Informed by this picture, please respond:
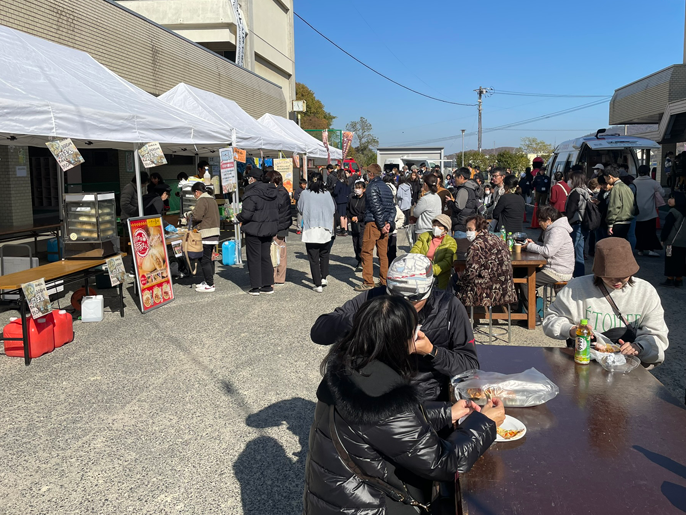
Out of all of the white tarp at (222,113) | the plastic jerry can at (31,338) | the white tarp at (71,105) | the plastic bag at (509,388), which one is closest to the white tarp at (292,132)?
the white tarp at (222,113)

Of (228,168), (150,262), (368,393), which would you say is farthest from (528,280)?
(228,168)

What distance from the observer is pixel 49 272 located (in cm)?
683

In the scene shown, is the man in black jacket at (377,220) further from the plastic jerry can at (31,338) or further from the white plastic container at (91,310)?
the plastic jerry can at (31,338)

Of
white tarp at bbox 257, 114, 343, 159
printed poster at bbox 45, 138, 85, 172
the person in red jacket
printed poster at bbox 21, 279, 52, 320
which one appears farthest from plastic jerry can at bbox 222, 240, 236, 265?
white tarp at bbox 257, 114, 343, 159

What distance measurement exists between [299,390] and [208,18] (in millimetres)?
23832

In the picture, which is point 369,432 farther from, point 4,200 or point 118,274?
point 4,200

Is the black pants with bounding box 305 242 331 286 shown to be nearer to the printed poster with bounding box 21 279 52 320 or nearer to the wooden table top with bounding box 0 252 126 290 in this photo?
the wooden table top with bounding box 0 252 126 290

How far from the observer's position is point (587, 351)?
3262 mm

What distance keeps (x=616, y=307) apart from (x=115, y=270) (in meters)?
6.27

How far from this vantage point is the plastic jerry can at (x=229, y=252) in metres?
11.9

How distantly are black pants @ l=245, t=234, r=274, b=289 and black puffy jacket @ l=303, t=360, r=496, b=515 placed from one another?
7086 millimetres

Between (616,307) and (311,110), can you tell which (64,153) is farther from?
(311,110)

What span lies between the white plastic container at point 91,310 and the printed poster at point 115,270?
32 centimetres

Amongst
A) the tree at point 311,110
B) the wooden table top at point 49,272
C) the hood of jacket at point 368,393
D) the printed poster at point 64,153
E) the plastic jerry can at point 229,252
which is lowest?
the plastic jerry can at point 229,252
